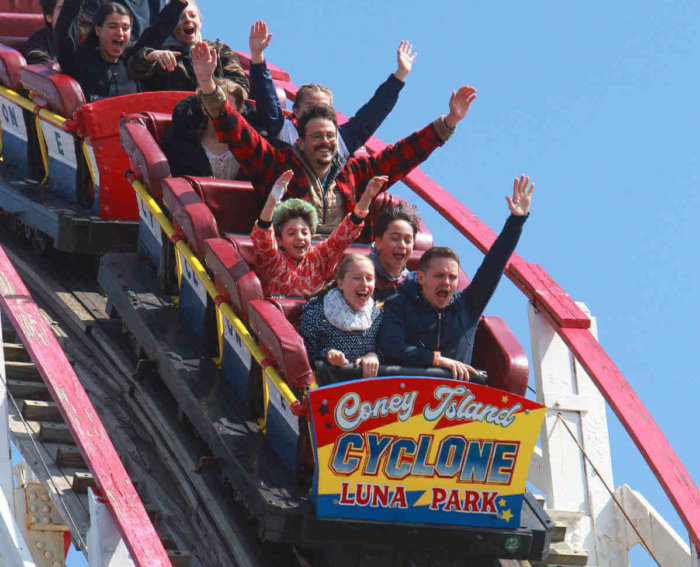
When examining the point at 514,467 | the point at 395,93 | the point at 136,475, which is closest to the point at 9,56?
the point at 395,93

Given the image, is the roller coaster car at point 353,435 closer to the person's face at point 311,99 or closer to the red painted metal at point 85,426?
the red painted metal at point 85,426

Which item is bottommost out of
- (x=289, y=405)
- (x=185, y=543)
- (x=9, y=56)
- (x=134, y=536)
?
(x=185, y=543)

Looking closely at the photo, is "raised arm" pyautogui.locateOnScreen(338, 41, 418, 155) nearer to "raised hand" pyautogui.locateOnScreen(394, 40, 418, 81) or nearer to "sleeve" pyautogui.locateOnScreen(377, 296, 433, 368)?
"raised hand" pyautogui.locateOnScreen(394, 40, 418, 81)

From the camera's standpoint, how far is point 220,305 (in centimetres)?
541

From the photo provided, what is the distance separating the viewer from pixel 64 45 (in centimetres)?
727

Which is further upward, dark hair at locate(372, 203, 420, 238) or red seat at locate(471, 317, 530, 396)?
dark hair at locate(372, 203, 420, 238)

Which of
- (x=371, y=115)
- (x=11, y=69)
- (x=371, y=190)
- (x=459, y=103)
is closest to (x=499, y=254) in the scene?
(x=371, y=190)

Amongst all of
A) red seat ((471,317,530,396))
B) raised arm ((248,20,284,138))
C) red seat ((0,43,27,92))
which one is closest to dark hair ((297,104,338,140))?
raised arm ((248,20,284,138))

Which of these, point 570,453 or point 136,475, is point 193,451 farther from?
point 570,453

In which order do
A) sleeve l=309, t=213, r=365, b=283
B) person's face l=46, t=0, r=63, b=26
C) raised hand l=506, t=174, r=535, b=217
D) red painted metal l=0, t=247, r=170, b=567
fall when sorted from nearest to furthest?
red painted metal l=0, t=247, r=170, b=567 < raised hand l=506, t=174, r=535, b=217 < sleeve l=309, t=213, r=365, b=283 < person's face l=46, t=0, r=63, b=26

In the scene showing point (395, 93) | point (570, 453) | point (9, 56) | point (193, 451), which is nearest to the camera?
point (193, 451)

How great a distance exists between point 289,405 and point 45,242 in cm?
304

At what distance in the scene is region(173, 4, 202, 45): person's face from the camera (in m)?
7.23

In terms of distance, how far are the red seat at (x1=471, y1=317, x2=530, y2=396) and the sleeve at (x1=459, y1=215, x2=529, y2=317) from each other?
19 centimetres
